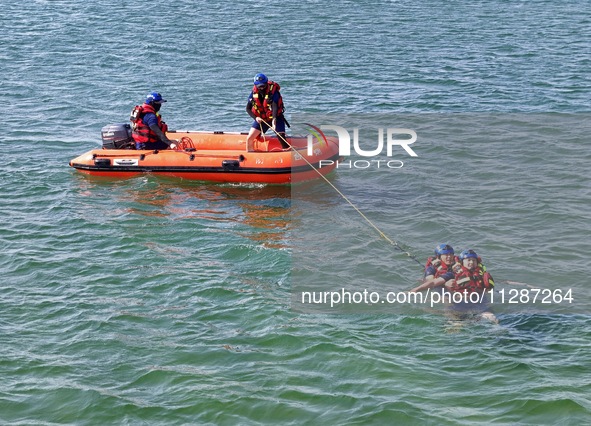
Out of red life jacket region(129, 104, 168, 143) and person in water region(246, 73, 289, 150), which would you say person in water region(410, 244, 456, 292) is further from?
red life jacket region(129, 104, 168, 143)

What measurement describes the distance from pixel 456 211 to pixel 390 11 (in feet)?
49.6

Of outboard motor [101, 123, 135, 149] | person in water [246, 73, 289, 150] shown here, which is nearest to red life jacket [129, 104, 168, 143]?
outboard motor [101, 123, 135, 149]

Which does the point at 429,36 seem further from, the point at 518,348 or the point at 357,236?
the point at 518,348

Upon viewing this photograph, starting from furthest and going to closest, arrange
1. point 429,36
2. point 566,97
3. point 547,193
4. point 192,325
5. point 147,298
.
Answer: point 429,36
point 566,97
point 547,193
point 147,298
point 192,325

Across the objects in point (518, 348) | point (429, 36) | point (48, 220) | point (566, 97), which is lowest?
point (518, 348)

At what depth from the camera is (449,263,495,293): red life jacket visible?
1009 cm

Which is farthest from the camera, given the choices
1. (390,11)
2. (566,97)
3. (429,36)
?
(390,11)

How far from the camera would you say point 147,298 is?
36.1 feet

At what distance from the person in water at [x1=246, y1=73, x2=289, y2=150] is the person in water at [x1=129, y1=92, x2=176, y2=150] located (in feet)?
4.86

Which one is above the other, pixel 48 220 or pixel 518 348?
pixel 48 220

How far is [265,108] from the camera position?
14.5m

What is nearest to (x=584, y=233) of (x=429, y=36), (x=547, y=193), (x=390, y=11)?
(x=547, y=193)

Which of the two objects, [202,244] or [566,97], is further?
[566,97]

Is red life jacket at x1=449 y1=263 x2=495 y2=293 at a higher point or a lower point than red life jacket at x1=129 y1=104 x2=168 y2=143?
lower
